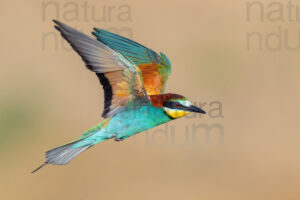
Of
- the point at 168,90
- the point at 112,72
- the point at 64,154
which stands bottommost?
the point at 64,154

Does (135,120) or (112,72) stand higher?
(112,72)

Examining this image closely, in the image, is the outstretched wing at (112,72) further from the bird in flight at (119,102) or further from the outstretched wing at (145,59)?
the outstretched wing at (145,59)

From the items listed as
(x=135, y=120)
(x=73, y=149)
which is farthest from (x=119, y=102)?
(x=73, y=149)

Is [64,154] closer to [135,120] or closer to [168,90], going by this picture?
[135,120]

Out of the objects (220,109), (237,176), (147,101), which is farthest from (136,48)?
(237,176)

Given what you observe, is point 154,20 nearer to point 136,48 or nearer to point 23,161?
point 23,161

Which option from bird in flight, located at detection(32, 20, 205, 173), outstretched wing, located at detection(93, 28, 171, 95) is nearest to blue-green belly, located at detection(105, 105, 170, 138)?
bird in flight, located at detection(32, 20, 205, 173)
